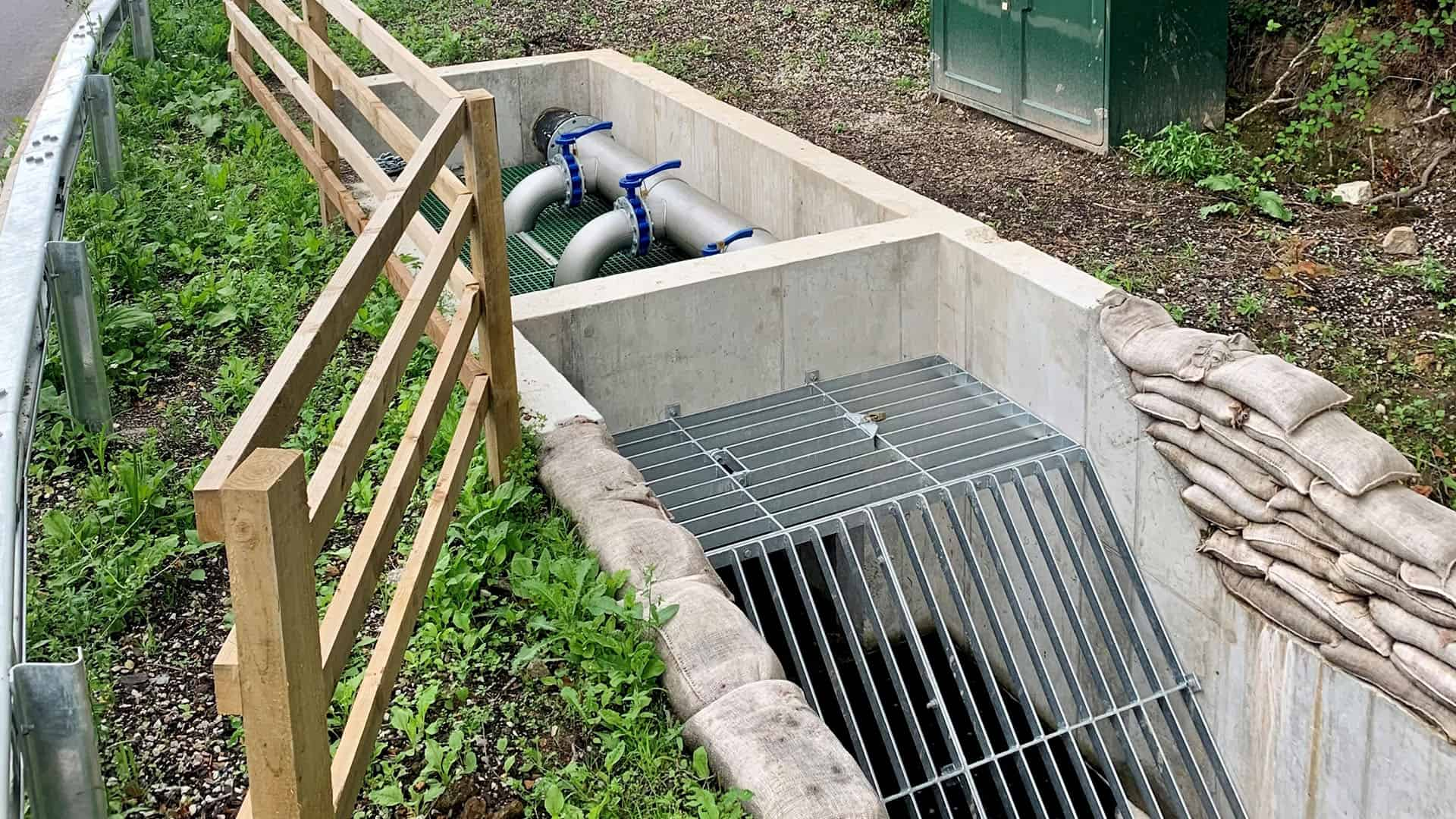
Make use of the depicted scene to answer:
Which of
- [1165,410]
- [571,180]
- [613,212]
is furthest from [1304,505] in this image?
[571,180]

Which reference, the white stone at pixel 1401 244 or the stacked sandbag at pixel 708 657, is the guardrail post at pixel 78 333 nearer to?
the stacked sandbag at pixel 708 657

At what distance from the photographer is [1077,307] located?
6.14m

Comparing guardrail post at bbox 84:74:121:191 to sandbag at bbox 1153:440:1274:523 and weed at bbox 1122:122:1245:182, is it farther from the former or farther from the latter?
weed at bbox 1122:122:1245:182

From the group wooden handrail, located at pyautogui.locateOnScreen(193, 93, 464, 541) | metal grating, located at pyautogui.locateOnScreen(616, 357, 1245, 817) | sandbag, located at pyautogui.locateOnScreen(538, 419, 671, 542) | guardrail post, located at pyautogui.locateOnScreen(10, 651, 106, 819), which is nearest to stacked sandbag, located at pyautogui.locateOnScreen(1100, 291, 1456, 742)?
metal grating, located at pyautogui.locateOnScreen(616, 357, 1245, 817)

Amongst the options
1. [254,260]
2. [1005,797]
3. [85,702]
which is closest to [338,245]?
[254,260]

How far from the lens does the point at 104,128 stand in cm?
649

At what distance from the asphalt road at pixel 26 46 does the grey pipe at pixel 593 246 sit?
3.55 metres

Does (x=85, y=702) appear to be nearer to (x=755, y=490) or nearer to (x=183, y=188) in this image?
(x=755, y=490)

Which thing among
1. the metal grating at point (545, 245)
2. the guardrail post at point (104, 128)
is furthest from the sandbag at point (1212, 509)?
the guardrail post at point (104, 128)

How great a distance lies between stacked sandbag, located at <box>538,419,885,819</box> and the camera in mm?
3422

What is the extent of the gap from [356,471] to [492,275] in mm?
1722

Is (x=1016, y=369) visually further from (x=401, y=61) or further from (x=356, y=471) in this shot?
(x=356, y=471)

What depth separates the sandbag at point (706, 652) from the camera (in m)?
3.79

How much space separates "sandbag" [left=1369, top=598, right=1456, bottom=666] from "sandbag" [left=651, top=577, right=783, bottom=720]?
243cm
